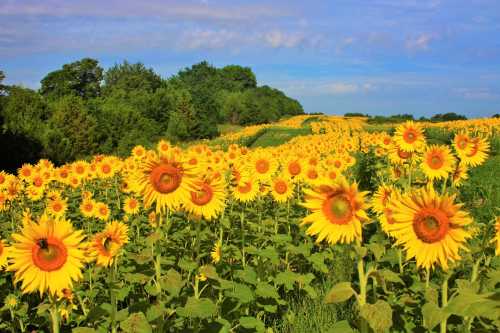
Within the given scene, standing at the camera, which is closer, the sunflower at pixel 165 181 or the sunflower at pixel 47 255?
the sunflower at pixel 47 255

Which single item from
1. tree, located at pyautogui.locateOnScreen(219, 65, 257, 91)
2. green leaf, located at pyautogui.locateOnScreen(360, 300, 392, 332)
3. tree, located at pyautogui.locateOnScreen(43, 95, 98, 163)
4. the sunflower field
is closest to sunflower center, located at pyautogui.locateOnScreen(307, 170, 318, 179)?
the sunflower field

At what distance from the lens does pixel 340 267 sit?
6801 millimetres

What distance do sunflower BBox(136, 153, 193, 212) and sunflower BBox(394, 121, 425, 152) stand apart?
4380 millimetres

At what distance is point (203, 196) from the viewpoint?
4.38 m

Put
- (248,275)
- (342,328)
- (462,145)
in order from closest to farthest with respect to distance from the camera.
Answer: (342,328)
(248,275)
(462,145)

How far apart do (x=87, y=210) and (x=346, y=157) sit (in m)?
5.92

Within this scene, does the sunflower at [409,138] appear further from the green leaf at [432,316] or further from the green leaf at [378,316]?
the green leaf at [378,316]

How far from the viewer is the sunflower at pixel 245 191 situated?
665 cm

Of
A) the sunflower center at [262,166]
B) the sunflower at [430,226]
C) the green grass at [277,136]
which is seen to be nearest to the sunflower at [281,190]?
the sunflower center at [262,166]

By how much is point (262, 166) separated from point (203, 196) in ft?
10.9

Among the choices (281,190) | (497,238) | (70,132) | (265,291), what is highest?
(70,132)

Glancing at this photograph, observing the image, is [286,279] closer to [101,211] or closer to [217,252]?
[217,252]

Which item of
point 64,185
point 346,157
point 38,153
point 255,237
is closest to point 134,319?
point 255,237

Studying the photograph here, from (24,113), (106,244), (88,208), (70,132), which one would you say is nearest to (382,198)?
(106,244)
